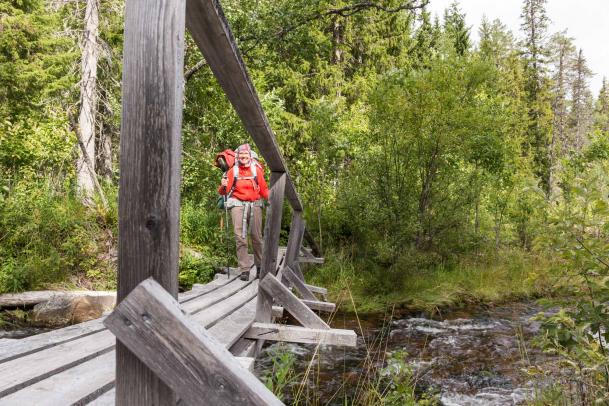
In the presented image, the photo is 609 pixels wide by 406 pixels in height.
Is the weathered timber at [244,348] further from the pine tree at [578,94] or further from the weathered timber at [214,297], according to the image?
the pine tree at [578,94]

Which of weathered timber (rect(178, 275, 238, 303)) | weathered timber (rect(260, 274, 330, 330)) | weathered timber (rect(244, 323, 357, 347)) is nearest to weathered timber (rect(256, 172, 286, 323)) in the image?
weathered timber (rect(260, 274, 330, 330))

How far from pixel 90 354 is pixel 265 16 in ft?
31.9

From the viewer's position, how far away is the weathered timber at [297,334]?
4203mm

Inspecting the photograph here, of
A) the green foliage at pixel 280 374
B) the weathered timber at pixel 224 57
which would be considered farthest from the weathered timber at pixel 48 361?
the weathered timber at pixel 224 57

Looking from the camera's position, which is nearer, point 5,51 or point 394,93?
point 394,93

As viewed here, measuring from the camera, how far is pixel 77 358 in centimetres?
268

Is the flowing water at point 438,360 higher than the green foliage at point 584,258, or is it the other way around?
the green foliage at point 584,258

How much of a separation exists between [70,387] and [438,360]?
18.1 feet

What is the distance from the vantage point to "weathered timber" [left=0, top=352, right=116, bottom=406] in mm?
1991

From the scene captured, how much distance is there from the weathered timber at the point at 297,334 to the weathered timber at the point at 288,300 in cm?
17

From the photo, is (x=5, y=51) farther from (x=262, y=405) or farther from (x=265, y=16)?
(x=262, y=405)

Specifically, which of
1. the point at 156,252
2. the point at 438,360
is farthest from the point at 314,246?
the point at 156,252

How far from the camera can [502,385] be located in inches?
228

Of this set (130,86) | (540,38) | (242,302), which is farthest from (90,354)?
(540,38)
